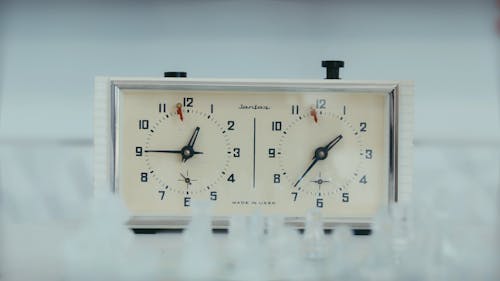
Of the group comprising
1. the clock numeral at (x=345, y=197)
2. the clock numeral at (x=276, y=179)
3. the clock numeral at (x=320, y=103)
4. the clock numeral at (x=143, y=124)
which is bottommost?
the clock numeral at (x=345, y=197)

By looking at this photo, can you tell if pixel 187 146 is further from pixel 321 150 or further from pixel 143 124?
pixel 321 150

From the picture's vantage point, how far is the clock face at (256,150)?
104 cm

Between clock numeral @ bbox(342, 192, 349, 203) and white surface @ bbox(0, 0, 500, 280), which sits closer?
clock numeral @ bbox(342, 192, 349, 203)

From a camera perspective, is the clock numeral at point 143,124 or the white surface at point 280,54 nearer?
the clock numeral at point 143,124

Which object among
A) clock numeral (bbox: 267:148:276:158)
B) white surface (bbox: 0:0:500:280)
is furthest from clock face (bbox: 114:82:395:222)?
white surface (bbox: 0:0:500:280)

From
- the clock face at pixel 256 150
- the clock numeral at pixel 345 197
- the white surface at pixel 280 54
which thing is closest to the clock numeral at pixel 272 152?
the clock face at pixel 256 150

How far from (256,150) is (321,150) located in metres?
0.09

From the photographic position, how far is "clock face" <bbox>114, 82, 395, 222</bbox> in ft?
3.40

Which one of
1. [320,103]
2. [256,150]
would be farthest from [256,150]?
[320,103]

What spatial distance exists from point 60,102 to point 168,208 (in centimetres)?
36

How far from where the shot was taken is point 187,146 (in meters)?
1.03

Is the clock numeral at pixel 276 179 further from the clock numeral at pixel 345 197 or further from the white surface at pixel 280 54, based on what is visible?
the white surface at pixel 280 54

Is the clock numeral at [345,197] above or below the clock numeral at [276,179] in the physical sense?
below

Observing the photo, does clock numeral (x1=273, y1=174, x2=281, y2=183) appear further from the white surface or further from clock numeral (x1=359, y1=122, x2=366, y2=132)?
the white surface
